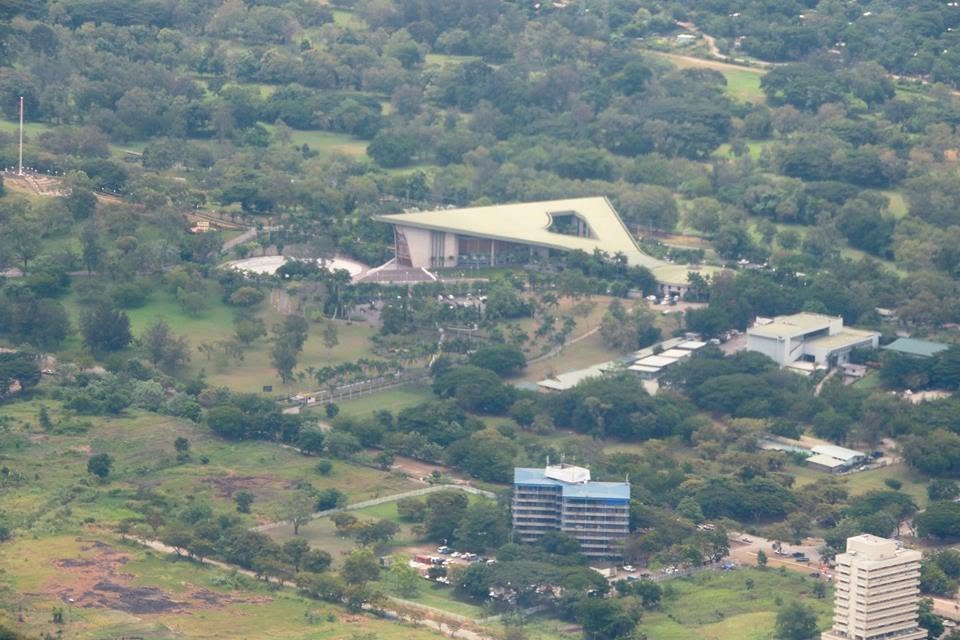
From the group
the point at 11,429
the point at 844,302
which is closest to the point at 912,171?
the point at 844,302

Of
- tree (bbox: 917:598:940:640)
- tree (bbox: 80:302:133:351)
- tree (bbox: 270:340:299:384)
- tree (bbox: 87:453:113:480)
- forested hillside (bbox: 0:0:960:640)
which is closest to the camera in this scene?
tree (bbox: 917:598:940:640)

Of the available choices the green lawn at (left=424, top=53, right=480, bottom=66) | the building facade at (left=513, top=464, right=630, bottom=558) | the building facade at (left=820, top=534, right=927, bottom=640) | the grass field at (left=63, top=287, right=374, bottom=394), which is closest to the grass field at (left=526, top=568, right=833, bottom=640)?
the building facade at (left=820, top=534, right=927, bottom=640)

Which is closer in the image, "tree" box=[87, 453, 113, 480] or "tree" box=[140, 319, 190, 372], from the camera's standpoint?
"tree" box=[87, 453, 113, 480]

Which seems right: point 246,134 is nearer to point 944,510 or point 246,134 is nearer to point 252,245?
point 252,245

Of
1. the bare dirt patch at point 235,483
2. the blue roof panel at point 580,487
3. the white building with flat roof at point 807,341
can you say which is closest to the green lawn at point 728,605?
the blue roof panel at point 580,487

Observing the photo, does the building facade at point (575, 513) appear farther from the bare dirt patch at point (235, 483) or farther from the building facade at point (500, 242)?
the building facade at point (500, 242)

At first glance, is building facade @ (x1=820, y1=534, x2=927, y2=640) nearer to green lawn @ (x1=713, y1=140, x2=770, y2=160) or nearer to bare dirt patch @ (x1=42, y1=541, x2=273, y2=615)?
bare dirt patch @ (x1=42, y1=541, x2=273, y2=615)

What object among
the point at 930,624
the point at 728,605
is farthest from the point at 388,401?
the point at 930,624
